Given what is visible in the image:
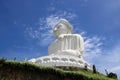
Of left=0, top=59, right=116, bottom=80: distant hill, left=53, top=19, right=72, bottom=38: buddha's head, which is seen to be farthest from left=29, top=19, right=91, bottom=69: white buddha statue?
left=0, top=59, right=116, bottom=80: distant hill

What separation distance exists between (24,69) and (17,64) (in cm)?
47

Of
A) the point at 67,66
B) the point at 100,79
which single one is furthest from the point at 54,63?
the point at 100,79

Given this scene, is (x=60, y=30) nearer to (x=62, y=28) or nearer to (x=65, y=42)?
(x=62, y=28)

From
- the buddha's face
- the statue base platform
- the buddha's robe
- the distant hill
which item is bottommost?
the distant hill

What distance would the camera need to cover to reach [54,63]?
26375 millimetres

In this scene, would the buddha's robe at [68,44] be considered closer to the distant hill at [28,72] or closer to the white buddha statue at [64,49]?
the white buddha statue at [64,49]

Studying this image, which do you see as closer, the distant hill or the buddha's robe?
the distant hill

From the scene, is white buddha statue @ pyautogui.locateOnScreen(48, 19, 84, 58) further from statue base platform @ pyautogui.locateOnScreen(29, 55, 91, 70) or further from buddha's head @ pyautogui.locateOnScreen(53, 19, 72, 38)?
statue base platform @ pyautogui.locateOnScreen(29, 55, 91, 70)

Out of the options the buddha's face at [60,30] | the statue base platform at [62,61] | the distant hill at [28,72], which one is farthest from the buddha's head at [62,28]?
the distant hill at [28,72]

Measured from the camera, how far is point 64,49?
1268 inches

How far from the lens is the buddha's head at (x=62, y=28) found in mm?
34500

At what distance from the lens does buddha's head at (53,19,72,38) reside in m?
34.5

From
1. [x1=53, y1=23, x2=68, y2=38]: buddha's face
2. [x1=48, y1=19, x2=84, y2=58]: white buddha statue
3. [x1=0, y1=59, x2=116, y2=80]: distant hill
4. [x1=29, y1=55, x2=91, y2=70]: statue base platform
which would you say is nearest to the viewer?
[x1=0, y1=59, x2=116, y2=80]: distant hill

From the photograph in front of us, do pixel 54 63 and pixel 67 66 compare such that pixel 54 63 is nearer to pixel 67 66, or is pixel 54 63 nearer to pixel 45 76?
pixel 67 66
